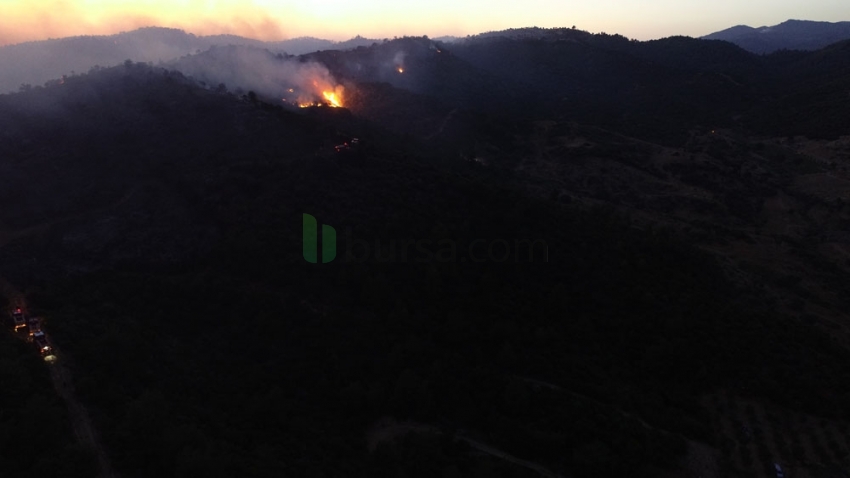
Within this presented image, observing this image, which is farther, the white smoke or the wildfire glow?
the wildfire glow

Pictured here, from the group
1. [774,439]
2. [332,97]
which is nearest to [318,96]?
[332,97]

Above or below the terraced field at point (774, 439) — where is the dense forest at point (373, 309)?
above

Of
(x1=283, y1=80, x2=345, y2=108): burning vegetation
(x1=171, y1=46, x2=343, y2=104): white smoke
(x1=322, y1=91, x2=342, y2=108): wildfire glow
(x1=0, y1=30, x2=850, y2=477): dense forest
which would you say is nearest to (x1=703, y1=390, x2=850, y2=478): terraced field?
(x1=0, y1=30, x2=850, y2=477): dense forest

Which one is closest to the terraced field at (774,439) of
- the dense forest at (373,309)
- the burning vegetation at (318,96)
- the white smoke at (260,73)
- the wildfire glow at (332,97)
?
the dense forest at (373,309)

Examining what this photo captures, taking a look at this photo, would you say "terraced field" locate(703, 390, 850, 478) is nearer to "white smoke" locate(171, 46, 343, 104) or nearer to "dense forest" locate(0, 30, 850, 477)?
"dense forest" locate(0, 30, 850, 477)

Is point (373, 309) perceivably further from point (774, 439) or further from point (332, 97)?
point (332, 97)

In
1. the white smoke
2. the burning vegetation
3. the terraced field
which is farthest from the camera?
the burning vegetation

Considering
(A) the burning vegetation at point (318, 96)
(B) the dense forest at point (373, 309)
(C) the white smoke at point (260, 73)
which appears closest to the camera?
(B) the dense forest at point (373, 309)

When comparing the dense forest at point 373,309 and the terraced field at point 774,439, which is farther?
the terraced field at point 774,439

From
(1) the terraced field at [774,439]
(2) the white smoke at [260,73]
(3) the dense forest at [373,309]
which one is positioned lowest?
(1) the terraced field at [774,439]

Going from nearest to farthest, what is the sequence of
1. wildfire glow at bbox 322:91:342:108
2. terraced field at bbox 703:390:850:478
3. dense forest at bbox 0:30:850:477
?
1. dense forest at bbox 0:30:850:477
2. terraced field at bbox 703:390:850:478
3. wildfire glow at bbox 322:91:342:108

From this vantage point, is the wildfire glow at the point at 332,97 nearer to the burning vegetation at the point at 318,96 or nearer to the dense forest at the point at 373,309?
the burning vegetation at the point at 318,96

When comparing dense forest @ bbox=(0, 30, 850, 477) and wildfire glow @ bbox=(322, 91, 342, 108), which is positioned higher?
wildfire glow @ bbox=(322, 91, 342, 108)

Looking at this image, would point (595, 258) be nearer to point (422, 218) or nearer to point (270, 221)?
point (422, 218)
